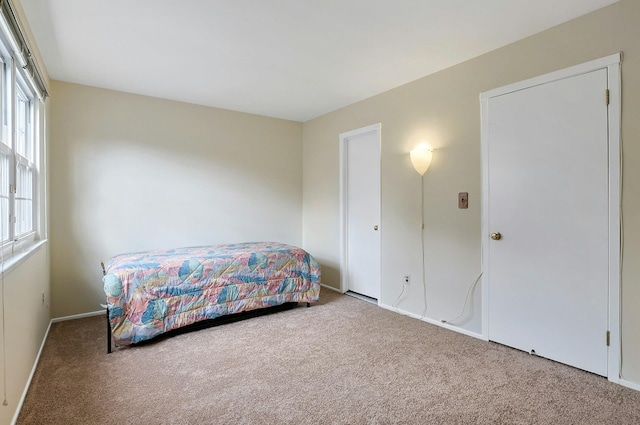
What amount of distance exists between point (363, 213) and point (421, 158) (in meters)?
1.18

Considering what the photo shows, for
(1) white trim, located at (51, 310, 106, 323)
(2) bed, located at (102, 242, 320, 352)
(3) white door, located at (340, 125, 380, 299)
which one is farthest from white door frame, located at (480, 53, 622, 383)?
(1) white trim, located at (51, 310, 106, 323)

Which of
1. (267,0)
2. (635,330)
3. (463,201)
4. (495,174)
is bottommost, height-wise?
(635,330)

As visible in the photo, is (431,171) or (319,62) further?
(431,171)

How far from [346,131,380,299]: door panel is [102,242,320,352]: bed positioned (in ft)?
2.31

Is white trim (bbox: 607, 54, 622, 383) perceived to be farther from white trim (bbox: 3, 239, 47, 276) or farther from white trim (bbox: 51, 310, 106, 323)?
A: white trim (bbox: 51, 310, 106, 323)

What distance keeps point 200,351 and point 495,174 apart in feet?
9.23

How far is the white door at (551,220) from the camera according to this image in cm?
224

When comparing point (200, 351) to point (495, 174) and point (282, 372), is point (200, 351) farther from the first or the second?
point (495, 174)

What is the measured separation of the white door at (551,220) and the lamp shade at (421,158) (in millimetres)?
581

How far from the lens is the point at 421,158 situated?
10.7ft

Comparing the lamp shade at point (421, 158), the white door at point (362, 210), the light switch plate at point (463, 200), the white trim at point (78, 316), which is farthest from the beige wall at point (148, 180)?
the light switch plate at point (463, 200)

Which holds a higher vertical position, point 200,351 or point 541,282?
point 541,282

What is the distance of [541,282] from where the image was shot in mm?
2521

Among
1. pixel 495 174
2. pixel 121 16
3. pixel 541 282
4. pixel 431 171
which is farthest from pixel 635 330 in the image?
pixel 121 16
